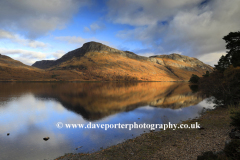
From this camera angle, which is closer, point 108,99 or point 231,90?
point 231,90

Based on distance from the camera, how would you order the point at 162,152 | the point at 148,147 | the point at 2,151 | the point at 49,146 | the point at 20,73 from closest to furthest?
1. the point at 162,152
2. the point at 148,147
3. the point at 2,151
4. the point at 49,146
5. the point at 20,73

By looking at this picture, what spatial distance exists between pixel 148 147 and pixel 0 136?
59.4 ft

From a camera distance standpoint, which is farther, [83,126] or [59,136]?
[83,126]

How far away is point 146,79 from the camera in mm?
195125

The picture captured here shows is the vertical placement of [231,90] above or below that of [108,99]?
above

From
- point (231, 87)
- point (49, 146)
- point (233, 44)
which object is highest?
point (233, 44)

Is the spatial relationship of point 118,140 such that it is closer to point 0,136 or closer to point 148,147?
point 148,147

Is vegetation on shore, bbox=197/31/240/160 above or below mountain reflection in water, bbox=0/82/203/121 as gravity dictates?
above

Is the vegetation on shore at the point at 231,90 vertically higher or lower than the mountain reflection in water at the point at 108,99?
higher

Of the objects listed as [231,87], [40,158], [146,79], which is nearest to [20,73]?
[146,79]

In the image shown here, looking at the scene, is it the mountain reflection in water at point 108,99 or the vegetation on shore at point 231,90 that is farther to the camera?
the mountain reflection in water at point 108,99

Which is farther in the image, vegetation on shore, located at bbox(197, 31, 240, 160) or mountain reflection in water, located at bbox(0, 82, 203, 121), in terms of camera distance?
mountain reflection in water, located at bbox(0, 82, 203, 121)

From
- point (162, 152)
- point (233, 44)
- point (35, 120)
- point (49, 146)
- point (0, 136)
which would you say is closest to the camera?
point (162, 152)

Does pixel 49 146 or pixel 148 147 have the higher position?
pixel 148 147
